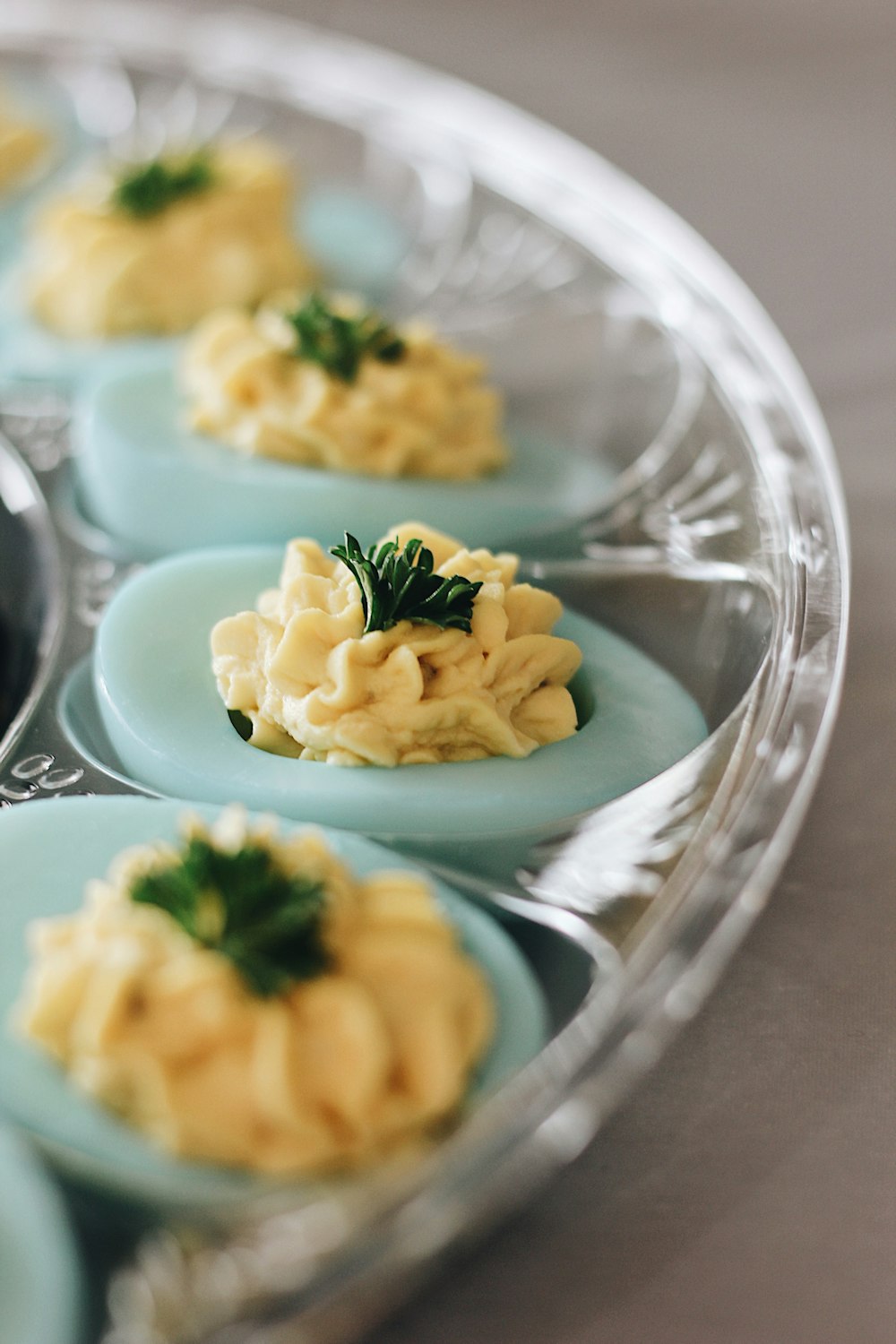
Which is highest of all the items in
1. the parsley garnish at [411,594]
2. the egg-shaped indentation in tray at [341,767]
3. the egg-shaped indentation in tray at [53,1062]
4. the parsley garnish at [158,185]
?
the parsley garnish at [158,185]

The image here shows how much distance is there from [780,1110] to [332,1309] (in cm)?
65

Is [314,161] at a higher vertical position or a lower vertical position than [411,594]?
higher

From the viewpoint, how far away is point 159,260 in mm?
2650

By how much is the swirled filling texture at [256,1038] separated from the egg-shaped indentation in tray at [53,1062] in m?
0.02

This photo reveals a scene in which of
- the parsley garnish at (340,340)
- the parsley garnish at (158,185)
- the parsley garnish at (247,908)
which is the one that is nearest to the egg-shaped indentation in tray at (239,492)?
the parsley garnish at (340,340)

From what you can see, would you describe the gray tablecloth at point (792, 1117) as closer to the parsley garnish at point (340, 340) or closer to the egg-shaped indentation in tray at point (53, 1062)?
the egg-shaped indentation in tray at point (53, 1062)

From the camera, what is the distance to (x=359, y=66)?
11.4 ft

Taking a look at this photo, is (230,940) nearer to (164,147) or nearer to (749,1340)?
(749,1340)

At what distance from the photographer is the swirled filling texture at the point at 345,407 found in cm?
213

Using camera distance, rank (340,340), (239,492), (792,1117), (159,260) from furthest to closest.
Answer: (159,260), (340,340), (239,492), (792,1117)

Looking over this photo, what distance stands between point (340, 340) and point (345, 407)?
0.43 feet

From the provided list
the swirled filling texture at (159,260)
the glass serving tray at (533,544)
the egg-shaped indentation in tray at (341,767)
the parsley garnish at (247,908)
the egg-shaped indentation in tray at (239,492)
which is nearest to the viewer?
the glass serving tray at (533,544)

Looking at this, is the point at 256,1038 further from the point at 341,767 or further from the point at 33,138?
the point at 33,138

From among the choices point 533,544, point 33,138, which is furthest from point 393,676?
point 33,138
